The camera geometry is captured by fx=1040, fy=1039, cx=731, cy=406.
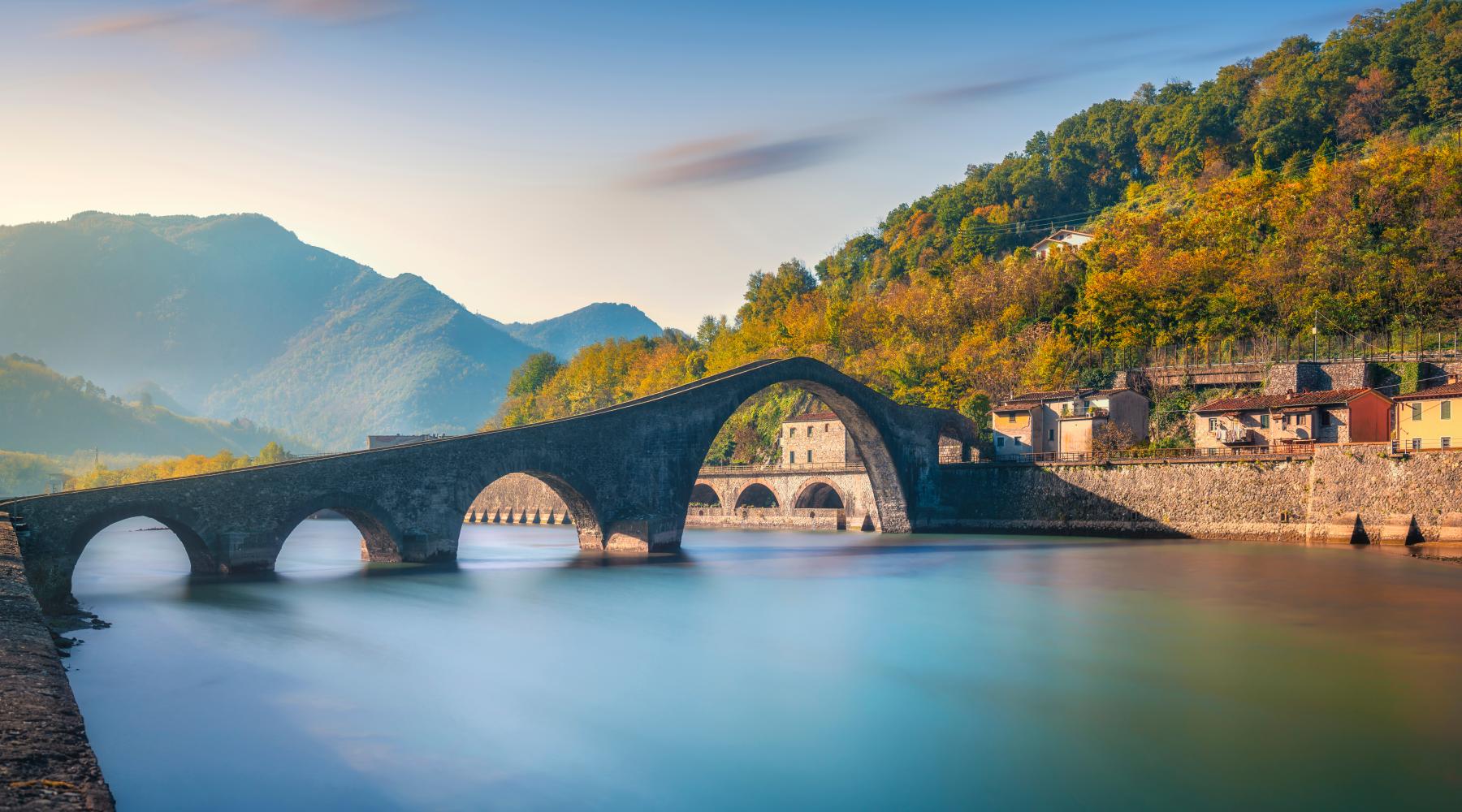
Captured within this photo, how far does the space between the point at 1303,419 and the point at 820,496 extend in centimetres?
2354

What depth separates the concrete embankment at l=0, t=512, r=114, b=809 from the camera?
621cm

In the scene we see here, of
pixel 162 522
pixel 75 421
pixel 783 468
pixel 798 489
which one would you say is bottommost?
pixel 162 522

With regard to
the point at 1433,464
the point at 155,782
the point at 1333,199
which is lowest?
the point at 155,782

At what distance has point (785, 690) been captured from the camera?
1432 cm

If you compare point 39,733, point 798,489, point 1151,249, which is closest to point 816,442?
point 798,489

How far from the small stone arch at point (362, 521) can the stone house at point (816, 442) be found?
86.2ft

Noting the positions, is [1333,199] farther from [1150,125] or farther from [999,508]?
[1150,125]

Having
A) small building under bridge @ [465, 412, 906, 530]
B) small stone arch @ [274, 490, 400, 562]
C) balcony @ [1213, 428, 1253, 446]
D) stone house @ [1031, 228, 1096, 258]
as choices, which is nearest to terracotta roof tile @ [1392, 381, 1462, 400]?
balcony @ [1213, 428, 1253, 446]

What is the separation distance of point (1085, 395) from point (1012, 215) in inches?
1429

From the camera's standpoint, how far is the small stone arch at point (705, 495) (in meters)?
55.8

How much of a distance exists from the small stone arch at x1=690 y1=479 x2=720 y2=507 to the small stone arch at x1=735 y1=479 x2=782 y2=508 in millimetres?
1463

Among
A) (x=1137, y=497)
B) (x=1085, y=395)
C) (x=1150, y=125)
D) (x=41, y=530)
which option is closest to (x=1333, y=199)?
(x=1085, y=395)

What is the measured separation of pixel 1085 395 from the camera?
4172 centimetres

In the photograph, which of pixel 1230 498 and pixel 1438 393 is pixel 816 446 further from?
pixel 1438 393
